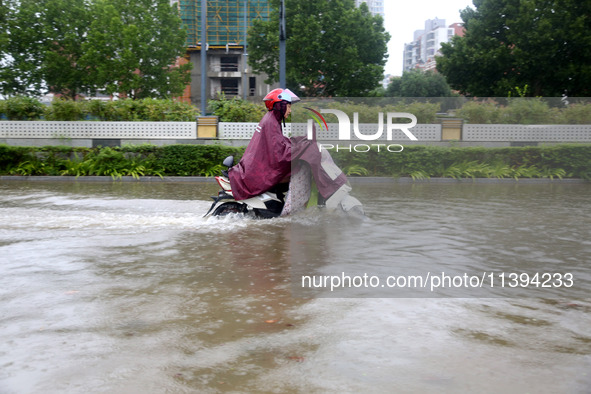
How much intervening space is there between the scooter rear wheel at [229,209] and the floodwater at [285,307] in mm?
159

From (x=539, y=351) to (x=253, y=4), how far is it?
6282cm

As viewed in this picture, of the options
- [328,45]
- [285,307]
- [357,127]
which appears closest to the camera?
[285,307]

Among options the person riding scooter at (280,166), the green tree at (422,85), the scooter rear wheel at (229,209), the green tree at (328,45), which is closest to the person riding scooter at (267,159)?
the person riding scooter at (280,166)

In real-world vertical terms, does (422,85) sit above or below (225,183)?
above

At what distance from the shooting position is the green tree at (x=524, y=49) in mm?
34312

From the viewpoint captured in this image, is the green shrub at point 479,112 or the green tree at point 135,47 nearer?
the green shrub at point 479,112

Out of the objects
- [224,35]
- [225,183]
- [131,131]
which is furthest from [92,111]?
[224,35]

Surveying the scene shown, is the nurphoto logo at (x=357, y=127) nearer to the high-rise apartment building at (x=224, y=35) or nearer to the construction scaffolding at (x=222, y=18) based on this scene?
the high-rise apartment building at (x=224, y=35)

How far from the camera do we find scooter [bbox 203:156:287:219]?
29.6ft

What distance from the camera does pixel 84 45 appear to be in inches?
1526

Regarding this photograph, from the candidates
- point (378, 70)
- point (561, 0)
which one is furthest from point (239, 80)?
point (561, 0)

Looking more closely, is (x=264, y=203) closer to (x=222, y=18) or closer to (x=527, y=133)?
(x=527, y=133)

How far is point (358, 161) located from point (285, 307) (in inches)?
459

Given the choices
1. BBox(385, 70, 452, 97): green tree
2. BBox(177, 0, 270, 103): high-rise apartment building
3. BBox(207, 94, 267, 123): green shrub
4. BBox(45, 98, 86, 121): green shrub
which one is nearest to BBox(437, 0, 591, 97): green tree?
BBox(207, 94, 267, 123): green shrub
